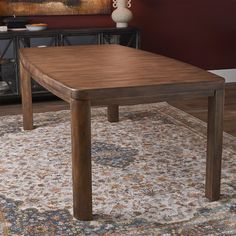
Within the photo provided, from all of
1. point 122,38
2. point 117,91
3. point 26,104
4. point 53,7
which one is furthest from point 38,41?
point 117,91

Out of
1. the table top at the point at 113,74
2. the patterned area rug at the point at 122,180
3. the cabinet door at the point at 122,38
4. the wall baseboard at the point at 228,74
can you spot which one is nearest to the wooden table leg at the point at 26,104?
the patterned area rug at the point at 122,180

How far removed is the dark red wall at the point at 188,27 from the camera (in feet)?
15.6

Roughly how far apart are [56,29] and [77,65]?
5.78ft

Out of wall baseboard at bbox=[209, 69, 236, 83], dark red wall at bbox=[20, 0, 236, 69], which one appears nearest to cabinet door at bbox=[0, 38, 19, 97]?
dark red wall at bbox=[20, 0, 236, 69]

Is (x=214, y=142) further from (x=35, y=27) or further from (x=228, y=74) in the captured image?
(x=228, y=74)

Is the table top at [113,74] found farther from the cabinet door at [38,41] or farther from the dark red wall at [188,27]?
the dark red wall at [188,27]

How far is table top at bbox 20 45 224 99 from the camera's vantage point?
1966 millimetres

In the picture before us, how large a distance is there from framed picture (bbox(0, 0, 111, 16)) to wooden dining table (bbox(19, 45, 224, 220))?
1.96m

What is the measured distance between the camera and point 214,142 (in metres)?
2.12

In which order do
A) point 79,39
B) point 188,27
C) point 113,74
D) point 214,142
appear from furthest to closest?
point 188,27, point 79,39, point 113,74, point 214,142

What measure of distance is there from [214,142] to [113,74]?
550 mm

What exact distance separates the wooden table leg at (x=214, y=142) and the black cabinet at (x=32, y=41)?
Answer: 2284 millimetres

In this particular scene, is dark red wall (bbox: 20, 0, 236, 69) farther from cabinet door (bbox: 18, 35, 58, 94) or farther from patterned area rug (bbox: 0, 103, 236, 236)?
patterned area rug (bbox: 0, 103, 236, 236)

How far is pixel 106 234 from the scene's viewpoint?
73.6 inches
